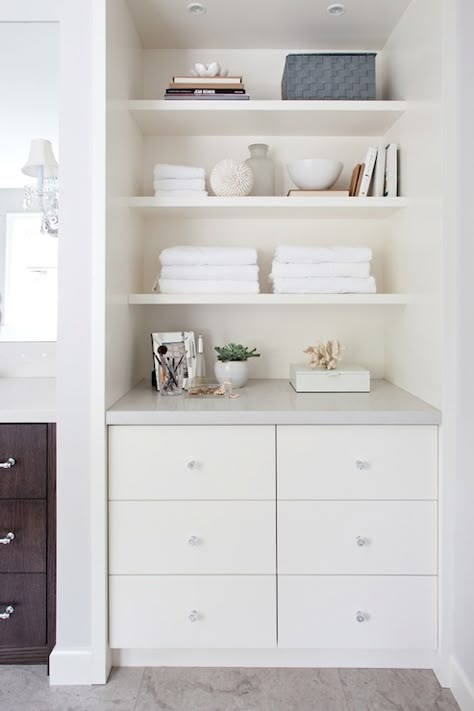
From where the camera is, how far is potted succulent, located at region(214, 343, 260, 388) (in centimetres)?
198

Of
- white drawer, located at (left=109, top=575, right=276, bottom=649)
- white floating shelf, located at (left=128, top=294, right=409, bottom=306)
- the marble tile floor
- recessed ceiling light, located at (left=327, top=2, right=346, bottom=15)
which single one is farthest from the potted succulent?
recessed ceiling light, located at (left=327, top=2, right=346, bottom=15)

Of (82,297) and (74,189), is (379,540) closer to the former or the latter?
(82,297)

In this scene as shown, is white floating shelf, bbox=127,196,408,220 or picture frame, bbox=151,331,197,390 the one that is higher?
white floating shelf, bbox=127,196,408,220

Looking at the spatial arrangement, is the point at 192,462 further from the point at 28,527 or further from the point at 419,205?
the point at 419,205

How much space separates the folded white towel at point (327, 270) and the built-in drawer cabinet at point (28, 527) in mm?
1013

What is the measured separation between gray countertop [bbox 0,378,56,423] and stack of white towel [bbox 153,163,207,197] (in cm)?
87

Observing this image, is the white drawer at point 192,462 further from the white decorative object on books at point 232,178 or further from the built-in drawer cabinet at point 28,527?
the white decorative object on books at point 232,178

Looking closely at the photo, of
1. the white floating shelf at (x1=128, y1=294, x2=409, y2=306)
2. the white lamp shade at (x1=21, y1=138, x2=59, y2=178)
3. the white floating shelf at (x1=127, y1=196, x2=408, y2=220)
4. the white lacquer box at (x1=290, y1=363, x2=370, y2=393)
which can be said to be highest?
the white lamp shade at (x1=21, y1=138, x2=59, y2=178)

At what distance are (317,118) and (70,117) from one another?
925 millimetres

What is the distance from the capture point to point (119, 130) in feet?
5.82

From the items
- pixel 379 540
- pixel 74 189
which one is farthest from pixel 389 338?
pixel 74 189

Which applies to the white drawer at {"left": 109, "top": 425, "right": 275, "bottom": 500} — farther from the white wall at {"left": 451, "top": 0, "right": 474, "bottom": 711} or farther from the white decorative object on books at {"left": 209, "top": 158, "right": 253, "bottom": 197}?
the white decorative object on books at {"left": 209, "top": 158, "right": 253, "bottom": 197}

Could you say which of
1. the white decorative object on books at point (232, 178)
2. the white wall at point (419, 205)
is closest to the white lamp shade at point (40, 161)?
the white decorative object on books at point (232, 178)

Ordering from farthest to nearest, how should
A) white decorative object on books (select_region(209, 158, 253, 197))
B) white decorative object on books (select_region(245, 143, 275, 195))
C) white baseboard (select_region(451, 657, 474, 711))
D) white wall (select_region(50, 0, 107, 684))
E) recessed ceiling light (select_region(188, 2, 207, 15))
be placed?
white decorative object on books (select_region(245, 143, 275, 195))
white decorative object on books (select_region(209, 158, 253, 197))
recessed ceiling light (select_region(188, 2, 207, 15))
white wall (select_region(50, 0, 107, 684))
white baseboard (select_region(451, 657, 474, 711))
